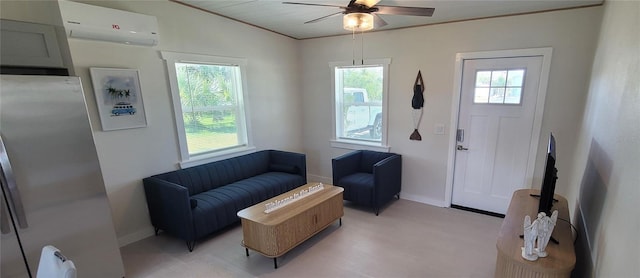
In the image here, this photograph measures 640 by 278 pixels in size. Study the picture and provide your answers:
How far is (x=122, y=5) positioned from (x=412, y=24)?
3240 mm

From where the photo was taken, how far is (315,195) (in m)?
3.07

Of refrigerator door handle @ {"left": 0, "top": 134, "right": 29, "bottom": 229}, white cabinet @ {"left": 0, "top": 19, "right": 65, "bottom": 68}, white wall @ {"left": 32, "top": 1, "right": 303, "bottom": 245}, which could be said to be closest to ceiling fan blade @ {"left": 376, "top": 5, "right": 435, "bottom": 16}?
white wall @ {"left": 32, "top": 1, "right": 303, "bottom": 245}

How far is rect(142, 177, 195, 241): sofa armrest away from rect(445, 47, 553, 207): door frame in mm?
3207

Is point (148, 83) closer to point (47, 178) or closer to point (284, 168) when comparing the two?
point (47, 178)

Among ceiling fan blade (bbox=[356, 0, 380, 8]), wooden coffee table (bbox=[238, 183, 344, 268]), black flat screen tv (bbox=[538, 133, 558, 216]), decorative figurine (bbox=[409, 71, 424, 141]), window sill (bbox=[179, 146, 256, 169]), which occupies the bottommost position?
wooden coffee table (bbox=[238, 183, 344, 268])

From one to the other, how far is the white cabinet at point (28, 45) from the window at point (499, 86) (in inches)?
165

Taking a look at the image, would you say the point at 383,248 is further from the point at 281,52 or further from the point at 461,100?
the point at 281,52

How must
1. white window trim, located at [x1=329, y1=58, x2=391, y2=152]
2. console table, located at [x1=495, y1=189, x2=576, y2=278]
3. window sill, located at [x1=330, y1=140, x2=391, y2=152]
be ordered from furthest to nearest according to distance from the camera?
window sill, located at [x1=330, y1=140, x2=391, y2=152]
white window trim, located at [x1=329, y1=58, x2=391, y2=152]
console table, located at [x1=495, y1=189, x2=576, y2=278]

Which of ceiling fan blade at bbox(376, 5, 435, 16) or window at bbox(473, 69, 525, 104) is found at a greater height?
ceiling fan blade at bbox(376, 5, 435, 16)

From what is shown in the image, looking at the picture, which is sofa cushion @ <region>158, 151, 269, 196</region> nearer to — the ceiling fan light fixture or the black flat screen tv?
the ceiling fan light fixture

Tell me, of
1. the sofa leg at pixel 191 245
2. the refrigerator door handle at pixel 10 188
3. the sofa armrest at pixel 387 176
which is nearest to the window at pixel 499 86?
the sofa armrest at pixel 387 176

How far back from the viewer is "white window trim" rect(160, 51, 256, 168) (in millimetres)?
3109

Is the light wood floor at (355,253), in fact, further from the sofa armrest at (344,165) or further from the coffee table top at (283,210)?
the sofa armrest at (344,165)

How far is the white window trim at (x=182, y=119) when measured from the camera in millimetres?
3109
